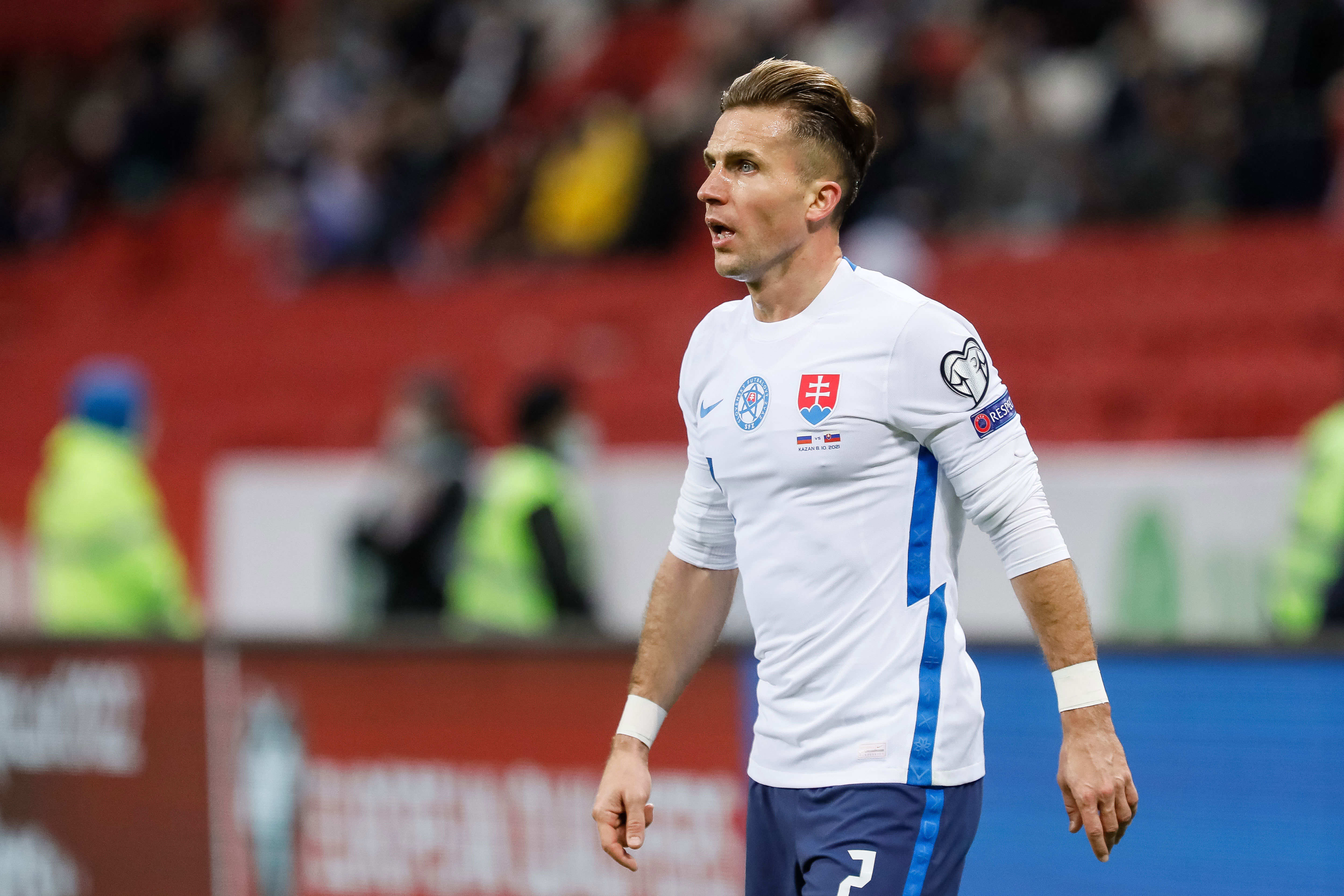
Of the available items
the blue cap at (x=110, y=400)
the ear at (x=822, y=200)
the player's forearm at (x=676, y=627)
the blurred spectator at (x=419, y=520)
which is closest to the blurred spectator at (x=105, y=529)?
the blue cap at (x=110, y=400)

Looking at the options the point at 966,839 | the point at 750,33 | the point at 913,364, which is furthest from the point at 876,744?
the point at 750,33

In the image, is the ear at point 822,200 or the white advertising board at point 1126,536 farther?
the white advertising board at point 1126,536

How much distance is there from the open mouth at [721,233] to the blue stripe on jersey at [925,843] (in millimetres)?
1030

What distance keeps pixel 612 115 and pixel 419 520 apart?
586cm

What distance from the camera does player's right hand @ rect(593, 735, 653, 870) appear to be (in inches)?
124

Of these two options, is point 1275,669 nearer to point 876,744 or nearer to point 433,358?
point 876,744

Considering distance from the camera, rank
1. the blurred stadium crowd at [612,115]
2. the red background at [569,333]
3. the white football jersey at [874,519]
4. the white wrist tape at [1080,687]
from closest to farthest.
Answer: the white wrist tape at [1080,687]
the white football jersey at [874,519]
the red background at [569,333]
the blurred stadium crowd at [612,115]

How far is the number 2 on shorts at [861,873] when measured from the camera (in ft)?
9.59

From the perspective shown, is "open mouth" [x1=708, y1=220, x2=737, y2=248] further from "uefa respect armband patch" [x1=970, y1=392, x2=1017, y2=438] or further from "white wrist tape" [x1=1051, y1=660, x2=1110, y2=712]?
"white wrist tape" [x1=1051, y1=660, x2=1110, y2=712]

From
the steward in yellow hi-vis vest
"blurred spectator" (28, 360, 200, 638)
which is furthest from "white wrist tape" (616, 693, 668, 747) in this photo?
"blurred spectator" (28, 360, 200, 638)

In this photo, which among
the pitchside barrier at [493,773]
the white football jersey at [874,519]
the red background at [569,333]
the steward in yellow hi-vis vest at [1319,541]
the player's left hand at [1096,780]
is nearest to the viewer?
the player's left hand at [1096,780]

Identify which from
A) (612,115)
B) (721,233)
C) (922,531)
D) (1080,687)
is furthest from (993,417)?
(612,115)

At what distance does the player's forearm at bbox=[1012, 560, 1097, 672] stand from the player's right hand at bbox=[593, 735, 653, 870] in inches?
31.3

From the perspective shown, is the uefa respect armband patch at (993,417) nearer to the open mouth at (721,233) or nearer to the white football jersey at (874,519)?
the white football jersey at (874,519)
